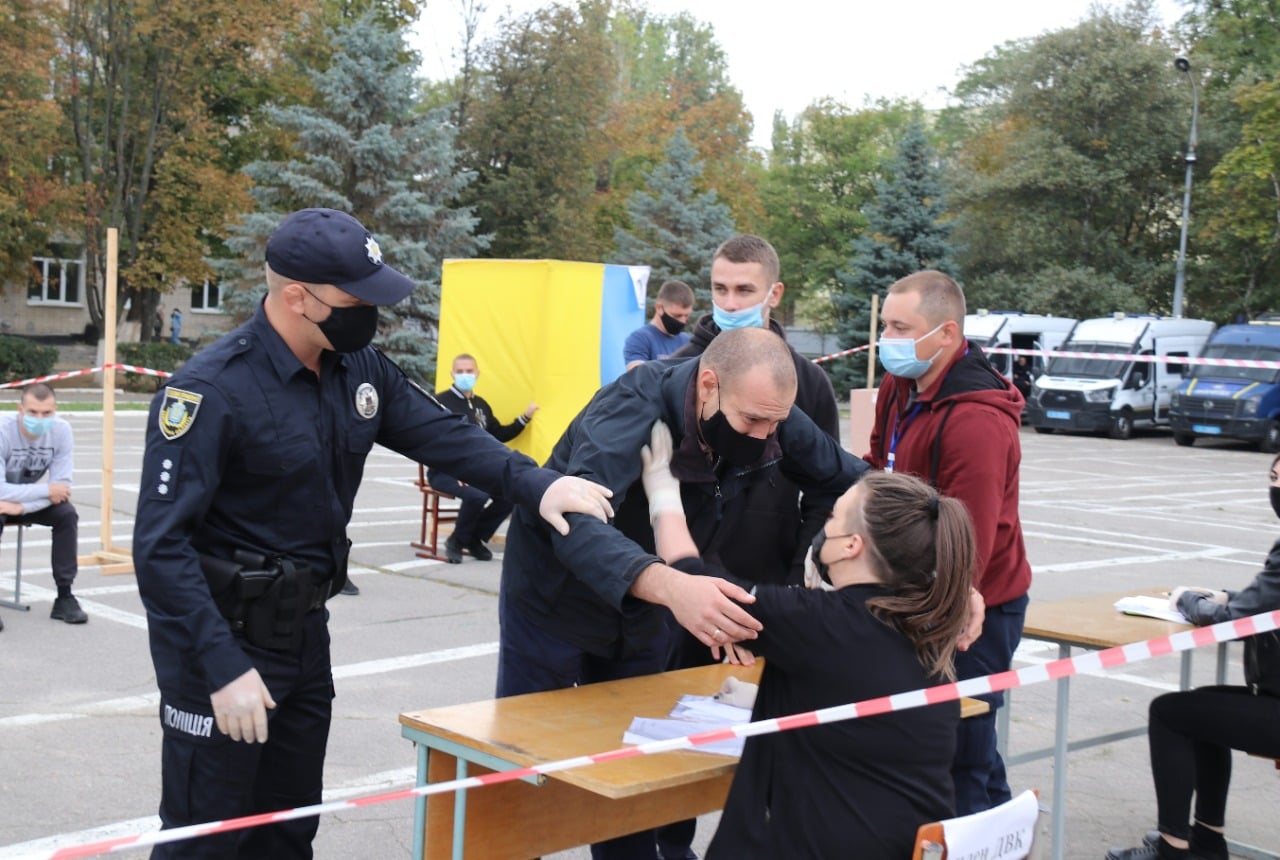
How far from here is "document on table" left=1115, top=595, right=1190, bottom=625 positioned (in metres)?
5.20

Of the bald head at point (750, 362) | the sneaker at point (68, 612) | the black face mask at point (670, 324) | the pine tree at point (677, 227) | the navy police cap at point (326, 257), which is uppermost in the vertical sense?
the pine tree at point (677, 227)

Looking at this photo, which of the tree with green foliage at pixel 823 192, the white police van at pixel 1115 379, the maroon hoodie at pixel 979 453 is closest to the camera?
the maroon hoodie at pixel 979 453

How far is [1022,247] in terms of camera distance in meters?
42.9

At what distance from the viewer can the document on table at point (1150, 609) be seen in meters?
5.20

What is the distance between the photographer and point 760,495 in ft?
14.5

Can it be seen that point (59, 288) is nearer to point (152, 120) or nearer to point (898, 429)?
point (152, 120)

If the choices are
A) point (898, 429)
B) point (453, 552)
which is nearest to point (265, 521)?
point (898, 429)

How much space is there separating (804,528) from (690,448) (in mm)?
990

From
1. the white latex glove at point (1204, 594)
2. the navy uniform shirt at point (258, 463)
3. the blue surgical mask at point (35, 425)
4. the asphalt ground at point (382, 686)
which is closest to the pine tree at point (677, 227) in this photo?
the asphalt ground at point (382, 686)

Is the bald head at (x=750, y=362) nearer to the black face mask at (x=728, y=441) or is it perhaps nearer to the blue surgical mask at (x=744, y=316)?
the black face mask at (x=728, y=441)

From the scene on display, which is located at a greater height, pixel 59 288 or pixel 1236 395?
pixel 59 288

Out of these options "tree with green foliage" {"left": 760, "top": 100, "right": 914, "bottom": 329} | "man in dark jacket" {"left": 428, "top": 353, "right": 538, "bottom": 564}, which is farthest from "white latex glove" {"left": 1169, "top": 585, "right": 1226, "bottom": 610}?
"tree with green foliage" {"left": 760, "top": 100, "right": 914, "bottom": 329}

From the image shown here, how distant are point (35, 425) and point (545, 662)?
580cm

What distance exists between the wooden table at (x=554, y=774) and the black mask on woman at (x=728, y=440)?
758 mm
